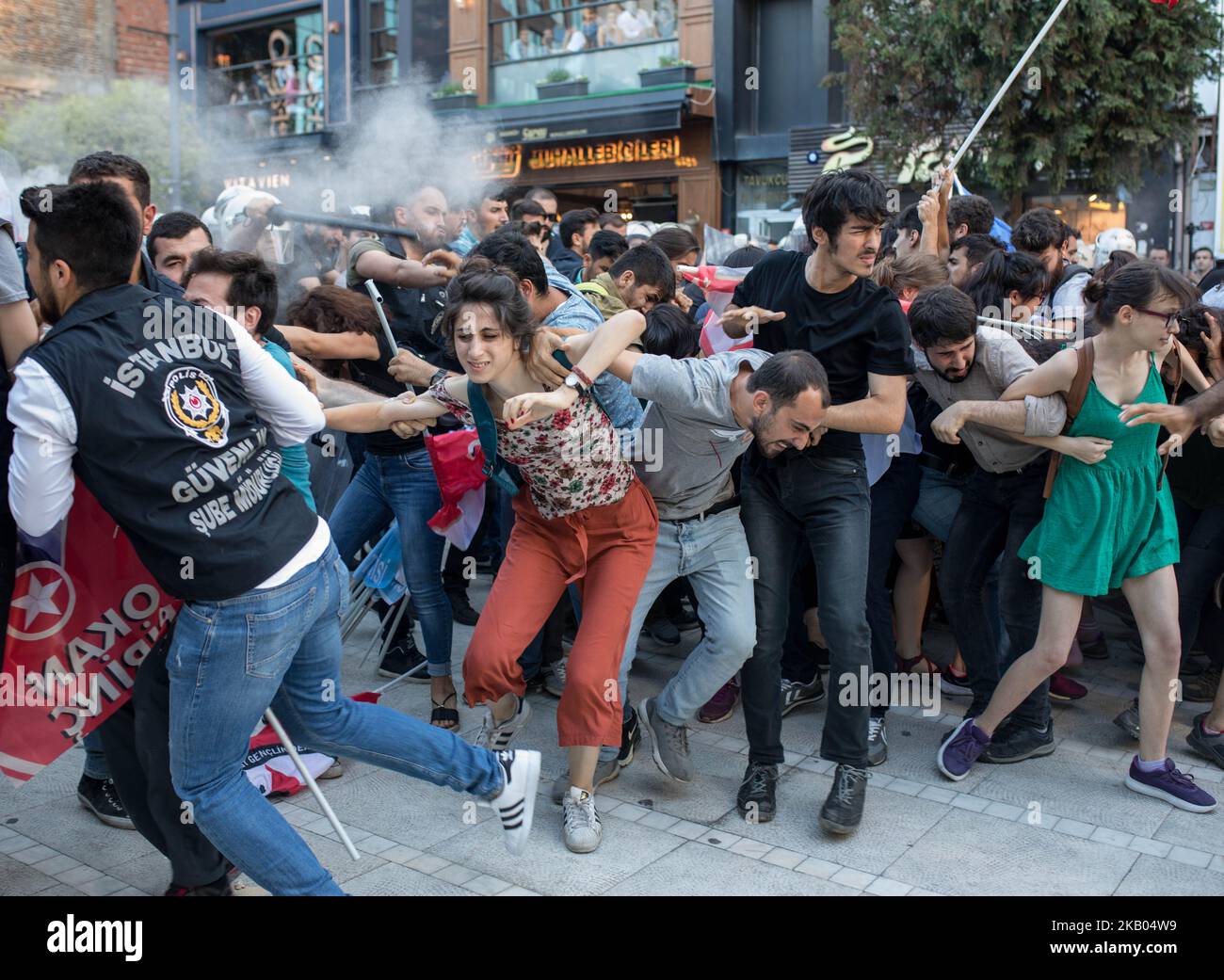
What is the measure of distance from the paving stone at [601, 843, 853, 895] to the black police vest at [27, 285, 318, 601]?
4.84 ft

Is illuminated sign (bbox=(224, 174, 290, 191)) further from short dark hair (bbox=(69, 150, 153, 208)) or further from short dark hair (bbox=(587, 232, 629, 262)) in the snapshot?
short dark hair (bbox=(69, 150, 153, 208))

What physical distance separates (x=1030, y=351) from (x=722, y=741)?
76.9 inches

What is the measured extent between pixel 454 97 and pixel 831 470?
20.0m

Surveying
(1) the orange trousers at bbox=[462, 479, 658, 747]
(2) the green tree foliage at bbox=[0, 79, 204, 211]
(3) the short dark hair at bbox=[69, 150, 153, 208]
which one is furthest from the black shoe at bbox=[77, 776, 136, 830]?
(2) the green tree foliage at bbox=[0, 79, 204, 211]

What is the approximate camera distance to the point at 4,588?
317cm

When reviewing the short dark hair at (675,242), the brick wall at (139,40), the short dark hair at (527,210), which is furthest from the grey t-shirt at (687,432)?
the brick wall at (139,40)

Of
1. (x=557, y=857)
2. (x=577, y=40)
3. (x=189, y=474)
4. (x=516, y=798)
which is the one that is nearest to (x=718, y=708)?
(x=557, y=857)

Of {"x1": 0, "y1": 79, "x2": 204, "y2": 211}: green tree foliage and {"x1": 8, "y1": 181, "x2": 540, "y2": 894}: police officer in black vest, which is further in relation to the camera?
{"x1": 0, "y1": 79, "x2": 204, "y2": 211}: green tree foliage

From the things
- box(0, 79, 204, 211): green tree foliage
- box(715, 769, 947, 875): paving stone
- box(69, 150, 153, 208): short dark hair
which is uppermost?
box(0, 79, 204, 211): green tree foliage

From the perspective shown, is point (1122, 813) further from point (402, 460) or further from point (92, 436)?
point (92, 436)

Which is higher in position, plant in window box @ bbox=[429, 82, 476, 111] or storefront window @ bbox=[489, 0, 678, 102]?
storefront window @ bbox=[489, 0, 678, 102]

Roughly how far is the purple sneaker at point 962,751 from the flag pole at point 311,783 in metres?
2.12

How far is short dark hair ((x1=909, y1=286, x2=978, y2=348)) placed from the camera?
13.2 feet

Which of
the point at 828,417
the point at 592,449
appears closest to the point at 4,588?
the point at 592,449
